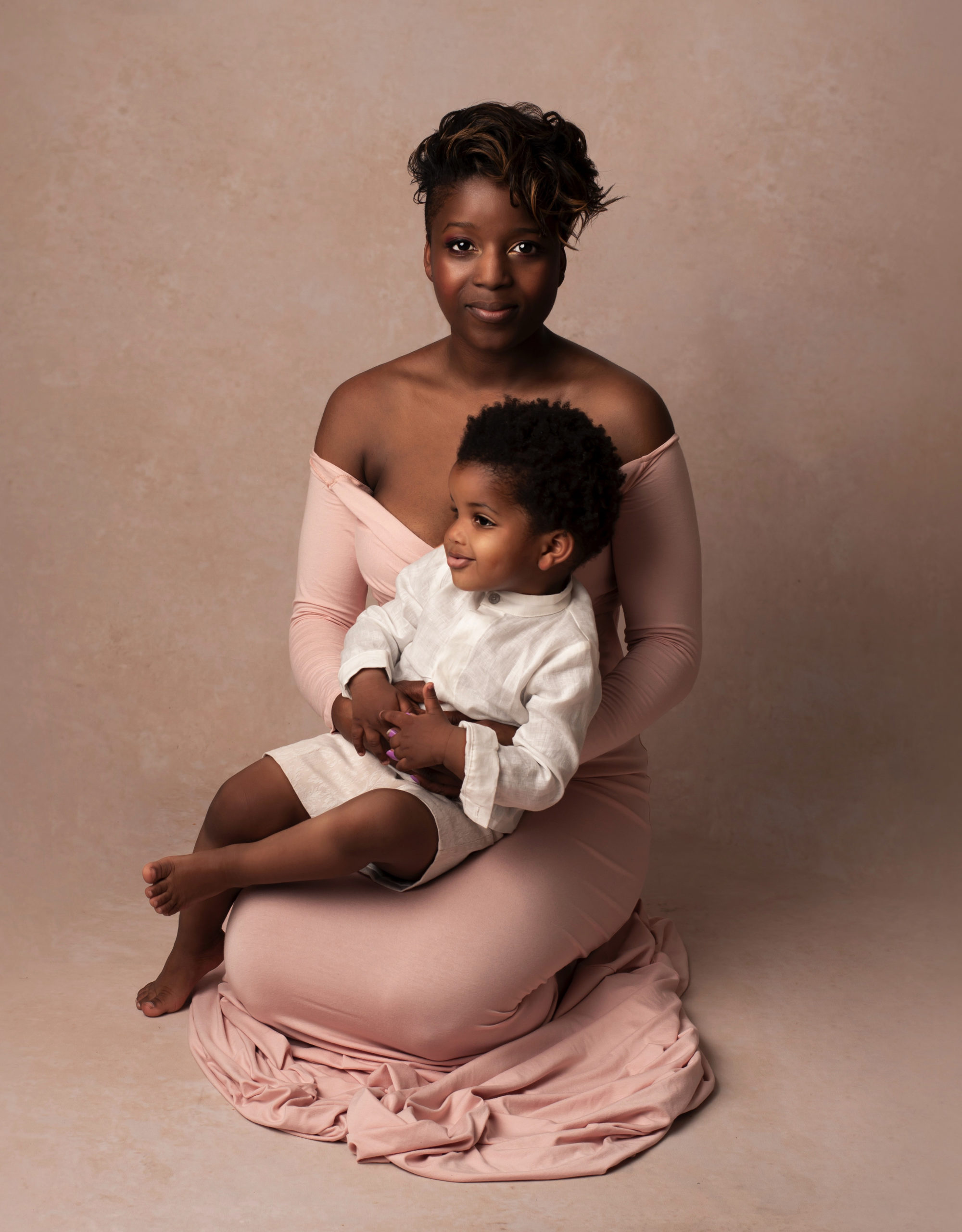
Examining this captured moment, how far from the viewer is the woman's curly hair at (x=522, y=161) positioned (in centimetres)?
258

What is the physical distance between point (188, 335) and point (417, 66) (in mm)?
1109

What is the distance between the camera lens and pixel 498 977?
258cm

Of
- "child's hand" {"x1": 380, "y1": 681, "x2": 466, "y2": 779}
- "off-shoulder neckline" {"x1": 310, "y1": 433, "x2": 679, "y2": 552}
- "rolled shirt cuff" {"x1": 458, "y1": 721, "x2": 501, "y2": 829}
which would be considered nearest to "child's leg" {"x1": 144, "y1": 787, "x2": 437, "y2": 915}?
"child's hand" {"x1": 380, "y1": 681, "x2": 466, "y2": 779}

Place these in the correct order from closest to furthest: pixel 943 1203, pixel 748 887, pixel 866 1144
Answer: pixel 943 1203 < pixel 866 1144 < pixel 748 887

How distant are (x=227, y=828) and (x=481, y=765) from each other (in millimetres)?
655

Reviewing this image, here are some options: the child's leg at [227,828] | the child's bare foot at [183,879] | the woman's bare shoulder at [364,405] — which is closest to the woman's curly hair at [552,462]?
the woman's bare shoulder at [364,405]

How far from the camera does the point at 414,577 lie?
8.68 ft

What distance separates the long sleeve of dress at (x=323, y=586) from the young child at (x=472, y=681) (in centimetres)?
30

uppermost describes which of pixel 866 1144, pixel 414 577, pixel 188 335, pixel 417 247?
pixel 417 247

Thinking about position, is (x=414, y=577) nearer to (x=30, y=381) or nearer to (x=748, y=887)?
(x=748, y=887)

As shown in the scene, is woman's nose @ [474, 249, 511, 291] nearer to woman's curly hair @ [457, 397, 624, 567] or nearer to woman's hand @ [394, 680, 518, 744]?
woman's curly hair @ [457, 397, 624, 567]

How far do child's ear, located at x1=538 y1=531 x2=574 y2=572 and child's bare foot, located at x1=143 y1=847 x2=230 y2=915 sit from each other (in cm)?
83

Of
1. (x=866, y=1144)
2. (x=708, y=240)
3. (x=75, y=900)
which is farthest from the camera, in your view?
(x=708, y=240)

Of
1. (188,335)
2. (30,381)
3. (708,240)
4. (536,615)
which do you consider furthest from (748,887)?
(30,381)
